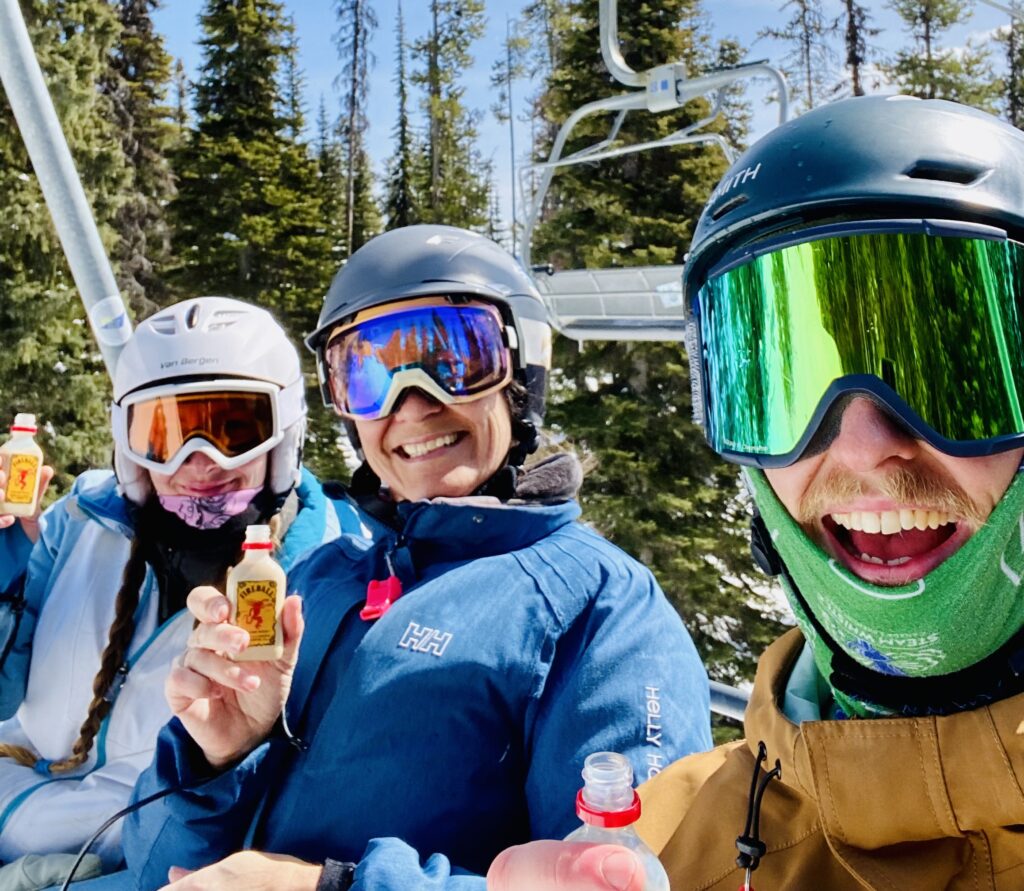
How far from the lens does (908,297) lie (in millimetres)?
1208

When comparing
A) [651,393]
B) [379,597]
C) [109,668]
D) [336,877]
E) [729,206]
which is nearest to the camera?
[729,206]

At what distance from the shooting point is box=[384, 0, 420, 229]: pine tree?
2967cm

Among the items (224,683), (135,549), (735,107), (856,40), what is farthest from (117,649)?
(856,40)

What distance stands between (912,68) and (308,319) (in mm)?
15377

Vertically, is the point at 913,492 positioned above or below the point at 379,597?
above

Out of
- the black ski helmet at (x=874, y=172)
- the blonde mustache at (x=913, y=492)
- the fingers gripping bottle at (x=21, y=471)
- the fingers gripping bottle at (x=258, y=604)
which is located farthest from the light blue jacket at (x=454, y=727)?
the fingers gripping bottle at (x=21, y=471)

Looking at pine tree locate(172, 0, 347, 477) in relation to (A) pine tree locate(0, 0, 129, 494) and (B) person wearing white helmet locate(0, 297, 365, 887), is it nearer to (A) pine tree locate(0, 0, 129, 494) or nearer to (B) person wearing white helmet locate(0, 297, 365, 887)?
(A) pine tree locate(0, 0, 129, 494)

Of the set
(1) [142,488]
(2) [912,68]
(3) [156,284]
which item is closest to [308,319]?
(3) [156,284]

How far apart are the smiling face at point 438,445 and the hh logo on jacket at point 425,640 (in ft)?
1.74

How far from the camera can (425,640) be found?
5.94 ft

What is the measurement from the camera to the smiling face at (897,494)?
1145 mm

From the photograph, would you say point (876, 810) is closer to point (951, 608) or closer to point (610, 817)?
point (951, 608)

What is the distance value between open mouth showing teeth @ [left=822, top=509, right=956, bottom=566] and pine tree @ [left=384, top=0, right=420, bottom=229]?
2888 cm

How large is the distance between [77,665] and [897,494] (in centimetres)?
250
